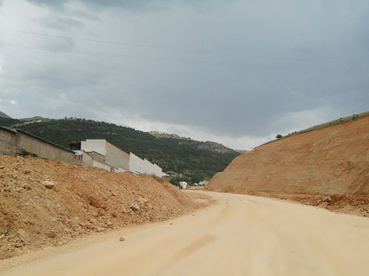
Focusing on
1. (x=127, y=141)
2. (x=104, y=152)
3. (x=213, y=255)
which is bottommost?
(x=213, y=255)

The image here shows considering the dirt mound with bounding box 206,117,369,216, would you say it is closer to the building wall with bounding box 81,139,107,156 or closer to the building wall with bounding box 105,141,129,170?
the building wall with bounding box 105,141,129,170

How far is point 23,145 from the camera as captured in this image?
1044cm

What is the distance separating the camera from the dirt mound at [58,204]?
230 inches

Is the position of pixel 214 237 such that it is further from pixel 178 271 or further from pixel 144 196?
pixel 144 196

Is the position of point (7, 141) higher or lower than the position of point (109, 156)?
lower

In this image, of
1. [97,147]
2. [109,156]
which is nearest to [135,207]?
[97,147]

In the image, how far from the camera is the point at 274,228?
816 cm

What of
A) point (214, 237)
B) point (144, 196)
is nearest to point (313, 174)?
point (144, 196)

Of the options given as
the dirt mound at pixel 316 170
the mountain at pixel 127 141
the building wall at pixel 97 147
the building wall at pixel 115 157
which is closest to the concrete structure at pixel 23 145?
the building wall at pixel 97 147

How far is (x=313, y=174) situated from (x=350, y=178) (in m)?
5.69

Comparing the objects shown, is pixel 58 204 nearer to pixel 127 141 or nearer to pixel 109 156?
pixel 109 156

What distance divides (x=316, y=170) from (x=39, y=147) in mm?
27132

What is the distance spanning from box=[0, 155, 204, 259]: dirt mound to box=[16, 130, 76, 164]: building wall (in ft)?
5.46

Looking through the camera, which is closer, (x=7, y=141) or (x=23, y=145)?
(x=7, y=141)
